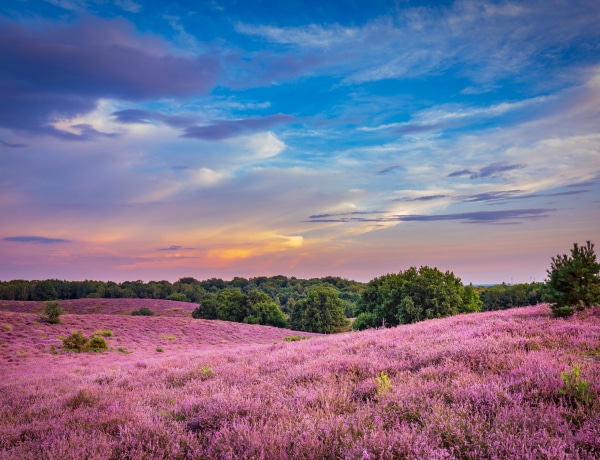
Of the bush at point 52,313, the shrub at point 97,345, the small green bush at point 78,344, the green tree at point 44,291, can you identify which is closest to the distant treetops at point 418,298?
the shrub at point 97,345

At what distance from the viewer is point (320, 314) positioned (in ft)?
223

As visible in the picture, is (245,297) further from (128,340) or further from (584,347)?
(584,347)

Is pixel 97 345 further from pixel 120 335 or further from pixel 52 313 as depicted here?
pixel 52 313

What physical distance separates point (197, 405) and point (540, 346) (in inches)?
261

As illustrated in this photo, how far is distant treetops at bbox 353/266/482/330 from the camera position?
38.1 m

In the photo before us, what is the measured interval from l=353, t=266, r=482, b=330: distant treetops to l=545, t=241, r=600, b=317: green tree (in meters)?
26.7

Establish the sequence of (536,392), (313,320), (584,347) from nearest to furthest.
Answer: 1. (536,392)
2. (584,347)
3. (313,320)

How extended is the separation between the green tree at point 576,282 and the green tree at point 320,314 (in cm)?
5844

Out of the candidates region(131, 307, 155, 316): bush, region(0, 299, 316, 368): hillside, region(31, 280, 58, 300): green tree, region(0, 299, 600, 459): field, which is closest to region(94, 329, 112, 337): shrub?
region(0, 299, 316, 368): hillside

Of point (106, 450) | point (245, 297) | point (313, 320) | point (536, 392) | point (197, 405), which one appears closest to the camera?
point (106, 450)

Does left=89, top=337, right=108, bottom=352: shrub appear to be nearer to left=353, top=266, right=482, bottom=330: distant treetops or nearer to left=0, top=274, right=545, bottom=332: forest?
left=0, top=274, right=545, bottom=332: forest

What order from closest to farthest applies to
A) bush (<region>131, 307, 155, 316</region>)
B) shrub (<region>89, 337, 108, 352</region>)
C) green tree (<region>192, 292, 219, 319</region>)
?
shrub (<region>89, 337, 108, 352</region>)
bush (<region>131, 307, 155, 316</region>)
green tree (<region>192, 292, 219, 319</region>)

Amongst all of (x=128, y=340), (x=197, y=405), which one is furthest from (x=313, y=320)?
(x=197, y=405)

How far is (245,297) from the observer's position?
255ft
